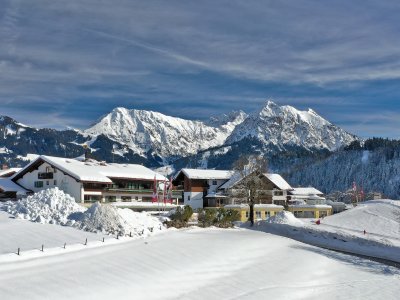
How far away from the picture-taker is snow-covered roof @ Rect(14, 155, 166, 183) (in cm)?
7831

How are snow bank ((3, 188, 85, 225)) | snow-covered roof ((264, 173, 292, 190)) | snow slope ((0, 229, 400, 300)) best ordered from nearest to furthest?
snow slope ((0, 229, 400, 300))
snow bank ((3, 188, 85, 225))
snow-covered roof ((264, 173, 292, 190))

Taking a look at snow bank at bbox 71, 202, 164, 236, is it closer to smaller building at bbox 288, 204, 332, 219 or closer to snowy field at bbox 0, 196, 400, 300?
snowy field at bbox 0, 196, 400, 300

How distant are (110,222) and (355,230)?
39949mm

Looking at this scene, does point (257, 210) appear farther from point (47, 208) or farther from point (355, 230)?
point (47, 208)

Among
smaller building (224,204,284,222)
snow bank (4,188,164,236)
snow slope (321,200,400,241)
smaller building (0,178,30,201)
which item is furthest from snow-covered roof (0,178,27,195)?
snow slope (321,200,400,241)

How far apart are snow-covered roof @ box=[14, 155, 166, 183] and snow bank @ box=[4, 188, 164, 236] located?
33.1 metres

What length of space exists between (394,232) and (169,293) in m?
50.3

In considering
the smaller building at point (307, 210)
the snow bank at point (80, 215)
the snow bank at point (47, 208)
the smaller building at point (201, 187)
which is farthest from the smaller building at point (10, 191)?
the smaller building at point (307, 210)

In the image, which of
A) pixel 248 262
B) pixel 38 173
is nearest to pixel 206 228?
pixel 248 262

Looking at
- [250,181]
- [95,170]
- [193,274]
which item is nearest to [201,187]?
[95,170]

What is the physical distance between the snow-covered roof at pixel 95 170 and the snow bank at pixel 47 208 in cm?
3243

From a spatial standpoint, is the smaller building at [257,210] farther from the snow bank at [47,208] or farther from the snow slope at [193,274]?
the snow bank at [47,208]

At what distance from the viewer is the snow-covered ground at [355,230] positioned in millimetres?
53181

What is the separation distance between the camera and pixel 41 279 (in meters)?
23.2
